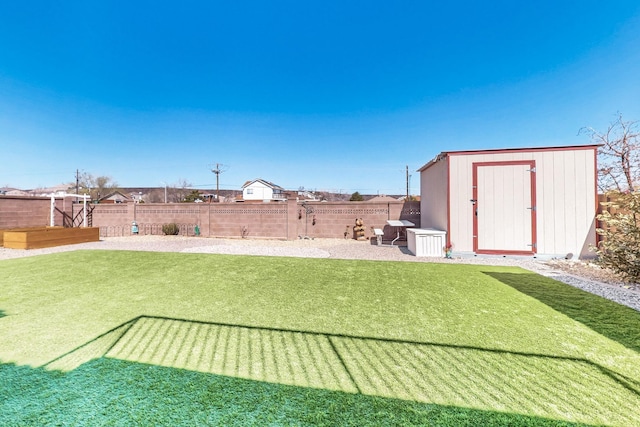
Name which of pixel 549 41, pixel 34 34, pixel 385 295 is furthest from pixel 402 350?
pixel 34 34

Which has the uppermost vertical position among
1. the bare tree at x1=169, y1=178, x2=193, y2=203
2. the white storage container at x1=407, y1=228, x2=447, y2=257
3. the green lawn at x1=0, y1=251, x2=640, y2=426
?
the bare tree at x1=169, y1=178, x2=193, y2=203

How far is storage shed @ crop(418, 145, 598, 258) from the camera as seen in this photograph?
6695 millimetres

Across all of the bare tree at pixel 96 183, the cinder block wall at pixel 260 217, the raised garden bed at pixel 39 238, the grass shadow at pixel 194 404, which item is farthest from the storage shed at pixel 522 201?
the bare tree at pixel 96 183

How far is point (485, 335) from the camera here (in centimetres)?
268

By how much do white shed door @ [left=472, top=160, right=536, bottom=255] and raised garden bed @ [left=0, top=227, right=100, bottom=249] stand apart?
15.1 metres

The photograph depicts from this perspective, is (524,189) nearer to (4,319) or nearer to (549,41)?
(549,41)

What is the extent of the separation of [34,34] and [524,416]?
59.4 ft

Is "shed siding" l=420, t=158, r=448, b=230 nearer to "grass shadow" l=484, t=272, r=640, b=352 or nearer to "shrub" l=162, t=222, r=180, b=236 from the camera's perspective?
"grass shadow" l=484, t=272, r=640, b=352

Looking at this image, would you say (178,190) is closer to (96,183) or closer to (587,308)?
(96,183)

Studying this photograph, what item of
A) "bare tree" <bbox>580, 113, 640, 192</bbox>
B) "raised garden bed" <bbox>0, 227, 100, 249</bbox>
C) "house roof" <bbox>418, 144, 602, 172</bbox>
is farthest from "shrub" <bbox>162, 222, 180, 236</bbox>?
"bare tree" <bbox>580, 113, 640, 192</bbox>

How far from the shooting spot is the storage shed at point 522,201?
6.70m

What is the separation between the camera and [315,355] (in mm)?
2283

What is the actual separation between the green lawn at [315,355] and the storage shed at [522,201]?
2.80 m

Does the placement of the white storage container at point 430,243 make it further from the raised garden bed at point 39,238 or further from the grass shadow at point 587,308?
the raised garden bed at point 39,238
